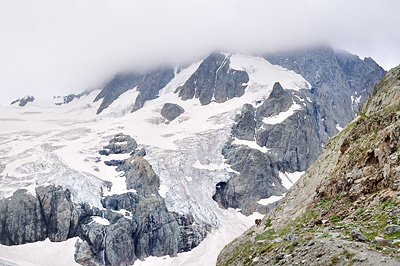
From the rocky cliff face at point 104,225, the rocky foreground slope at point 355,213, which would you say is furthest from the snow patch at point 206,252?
the rocky foreground slope at point 355,213

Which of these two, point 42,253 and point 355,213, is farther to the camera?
point 42,253

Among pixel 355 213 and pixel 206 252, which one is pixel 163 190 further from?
pixel 355 213

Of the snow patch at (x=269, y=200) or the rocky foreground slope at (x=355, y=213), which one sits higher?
the rocky foreground slope at (x=355, y=213)

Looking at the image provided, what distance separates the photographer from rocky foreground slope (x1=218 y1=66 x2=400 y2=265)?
12828 mm

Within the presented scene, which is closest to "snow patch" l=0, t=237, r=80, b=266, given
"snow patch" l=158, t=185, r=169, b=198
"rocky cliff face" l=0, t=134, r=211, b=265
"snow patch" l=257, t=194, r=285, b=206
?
"rocky cliff face" l=0, t=134, r=211, b=265

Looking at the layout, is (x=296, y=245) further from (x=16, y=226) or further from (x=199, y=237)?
(x=16, y=226)

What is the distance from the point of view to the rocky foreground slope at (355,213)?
12828 mm

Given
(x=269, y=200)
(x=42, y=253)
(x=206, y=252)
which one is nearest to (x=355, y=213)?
(x=206, y=252)

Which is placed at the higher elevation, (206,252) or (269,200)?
(269,200)

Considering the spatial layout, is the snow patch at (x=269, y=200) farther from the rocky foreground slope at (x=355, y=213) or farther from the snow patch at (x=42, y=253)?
the rocky foreground slope at (x=355, y=213)

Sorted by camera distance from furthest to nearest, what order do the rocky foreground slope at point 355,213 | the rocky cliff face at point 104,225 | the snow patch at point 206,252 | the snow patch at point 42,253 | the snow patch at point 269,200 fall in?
the snow patch at point 269,200
the rocky cliff face at point 104,225
the snow patch at point 206,252
the snow patch at point 42,253
the rocky foreground slope at point 355,213

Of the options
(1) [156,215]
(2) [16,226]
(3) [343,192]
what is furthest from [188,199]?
(3) [343,192]

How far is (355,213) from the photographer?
17.6 m

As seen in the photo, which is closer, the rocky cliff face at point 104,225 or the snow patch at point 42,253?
the snow patch at point 42,253
